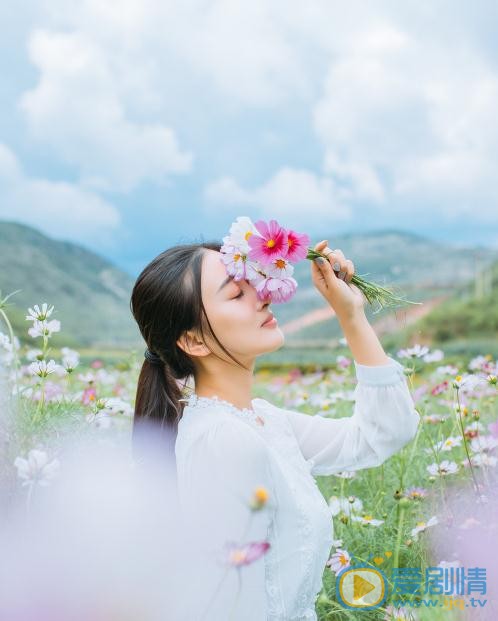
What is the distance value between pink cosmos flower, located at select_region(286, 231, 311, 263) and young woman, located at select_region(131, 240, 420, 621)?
9 cm

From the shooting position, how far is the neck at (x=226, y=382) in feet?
5.40

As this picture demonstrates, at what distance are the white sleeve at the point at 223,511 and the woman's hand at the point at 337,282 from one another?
0.38 metres

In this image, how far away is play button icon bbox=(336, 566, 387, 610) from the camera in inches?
70.4

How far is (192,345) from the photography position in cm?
163

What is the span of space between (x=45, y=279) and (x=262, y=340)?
13824 mm

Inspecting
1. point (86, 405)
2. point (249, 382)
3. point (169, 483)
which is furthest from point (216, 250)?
point (86, 405)

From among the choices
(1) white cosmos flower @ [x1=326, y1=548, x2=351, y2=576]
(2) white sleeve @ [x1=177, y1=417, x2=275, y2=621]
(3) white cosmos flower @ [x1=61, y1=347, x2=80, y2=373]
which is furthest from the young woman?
(3) white cosmos flower @ [x1=61, y1=347, x2=80, y2=373]

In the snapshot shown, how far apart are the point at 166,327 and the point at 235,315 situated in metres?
0.17

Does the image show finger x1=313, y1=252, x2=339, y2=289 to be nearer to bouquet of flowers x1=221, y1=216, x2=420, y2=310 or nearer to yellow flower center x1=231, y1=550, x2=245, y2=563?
bouquet of flowers x1=221, y1=216, x2=420, y2=310

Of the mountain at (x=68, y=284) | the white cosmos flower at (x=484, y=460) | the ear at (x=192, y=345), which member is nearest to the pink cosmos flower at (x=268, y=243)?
the ear at (x=192, y=345)

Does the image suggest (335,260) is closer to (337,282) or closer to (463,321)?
(337,282)

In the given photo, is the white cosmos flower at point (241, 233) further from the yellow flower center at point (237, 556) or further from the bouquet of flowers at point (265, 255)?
the yellow flower center at point (237, 556)

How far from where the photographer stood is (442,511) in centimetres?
223

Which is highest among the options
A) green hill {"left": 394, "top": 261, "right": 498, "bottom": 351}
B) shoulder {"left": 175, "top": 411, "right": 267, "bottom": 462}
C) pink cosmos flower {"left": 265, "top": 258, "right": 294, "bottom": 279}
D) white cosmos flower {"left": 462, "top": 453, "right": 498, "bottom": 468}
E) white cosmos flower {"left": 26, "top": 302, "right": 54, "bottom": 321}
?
green hill {"left": 394, "top": 261, "right": 498, "bottom": 351}
